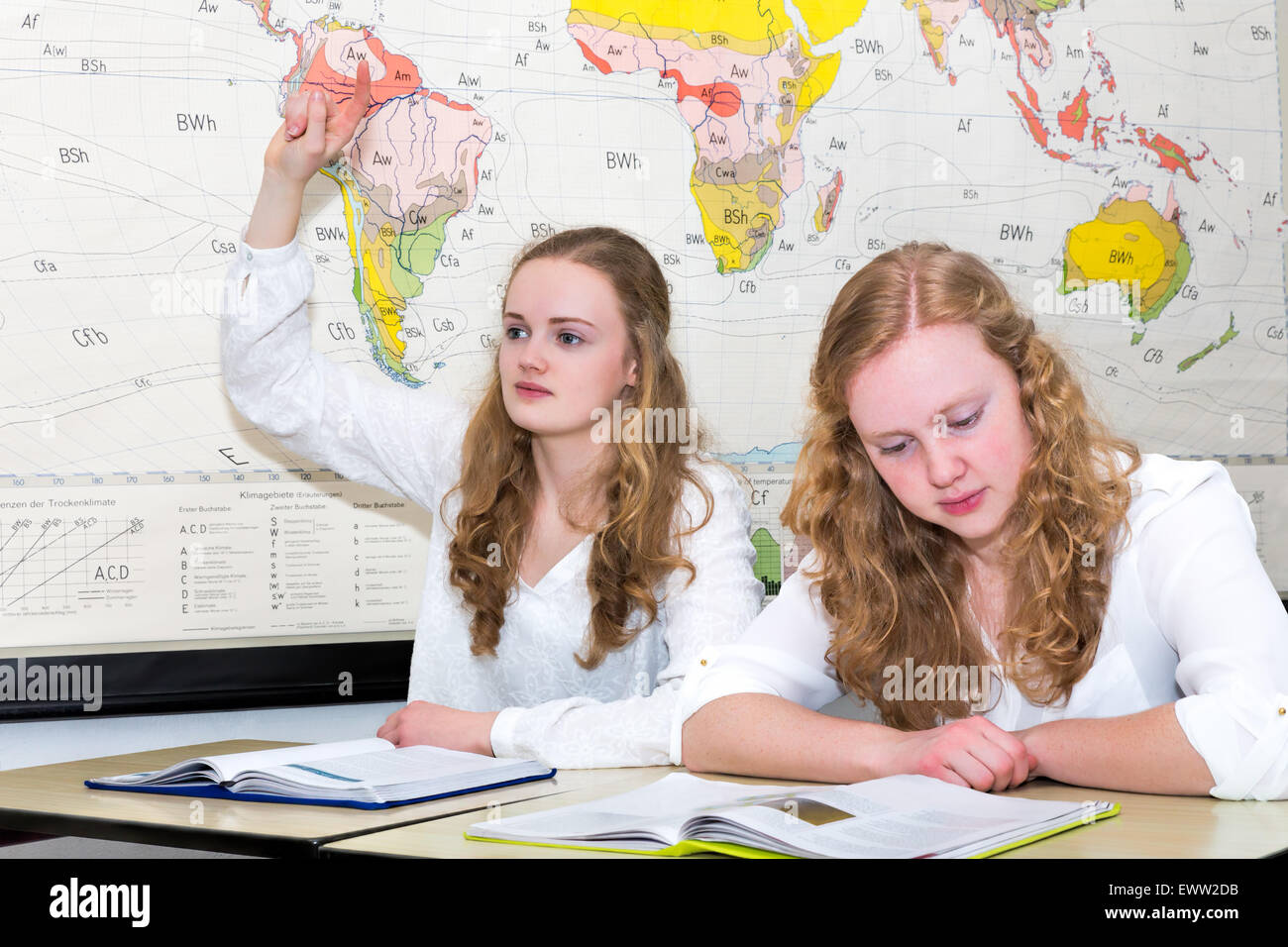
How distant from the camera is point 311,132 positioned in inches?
78.6

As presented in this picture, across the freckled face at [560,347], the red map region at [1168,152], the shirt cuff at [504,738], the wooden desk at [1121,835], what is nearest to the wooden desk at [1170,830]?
the wooden desk at [1121,835]

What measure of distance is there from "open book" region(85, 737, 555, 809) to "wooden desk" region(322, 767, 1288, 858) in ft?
0.30

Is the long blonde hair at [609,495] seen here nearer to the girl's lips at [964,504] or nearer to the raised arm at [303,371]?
the raised arm at [303,371]

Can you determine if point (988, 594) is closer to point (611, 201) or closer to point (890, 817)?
point (890, 817)

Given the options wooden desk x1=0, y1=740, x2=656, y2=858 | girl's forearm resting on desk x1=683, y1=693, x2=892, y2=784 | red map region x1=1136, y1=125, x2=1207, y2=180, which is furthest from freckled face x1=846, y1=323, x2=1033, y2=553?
red map region x1=1136, y1=125, x2=1207, y2=180

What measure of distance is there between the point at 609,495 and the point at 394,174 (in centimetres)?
71

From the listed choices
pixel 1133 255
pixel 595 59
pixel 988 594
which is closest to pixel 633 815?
pixel 988 594

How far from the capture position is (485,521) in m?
1.92

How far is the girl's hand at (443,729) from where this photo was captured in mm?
1571

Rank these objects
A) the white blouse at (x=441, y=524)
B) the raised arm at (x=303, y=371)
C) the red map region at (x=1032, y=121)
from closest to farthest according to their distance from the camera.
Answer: the white blouse at (x=441, y=524), the raised arm at (x=303, y=371), the red map region at (x=1032, y=121)

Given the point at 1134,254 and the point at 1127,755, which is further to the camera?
the point at 1134,254

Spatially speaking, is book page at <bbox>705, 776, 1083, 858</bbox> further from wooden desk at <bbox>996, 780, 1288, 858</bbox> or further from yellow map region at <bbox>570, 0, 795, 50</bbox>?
yellow map region at <bbox>570, 0, 795, 50</bbox>

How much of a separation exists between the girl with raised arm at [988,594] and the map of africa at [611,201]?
81cm
